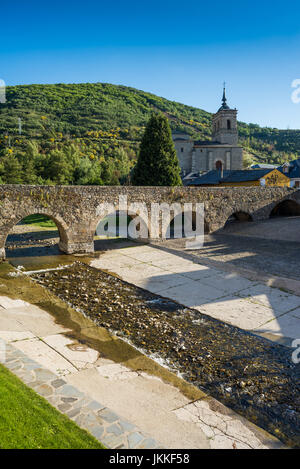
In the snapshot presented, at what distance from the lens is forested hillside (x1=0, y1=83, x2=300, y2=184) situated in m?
39.7

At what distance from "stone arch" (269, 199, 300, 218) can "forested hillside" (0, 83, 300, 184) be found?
20190 mm

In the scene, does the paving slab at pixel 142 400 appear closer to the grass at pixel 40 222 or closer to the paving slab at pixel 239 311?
the paving slab at pixel 239 311

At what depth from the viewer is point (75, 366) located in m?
5.98

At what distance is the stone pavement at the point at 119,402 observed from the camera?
4133 mm

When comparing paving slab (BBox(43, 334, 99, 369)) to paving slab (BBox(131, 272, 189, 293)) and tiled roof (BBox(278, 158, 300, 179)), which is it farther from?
tiled roof (BBox(278, 158, 300, 179))

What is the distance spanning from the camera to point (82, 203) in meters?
17.0

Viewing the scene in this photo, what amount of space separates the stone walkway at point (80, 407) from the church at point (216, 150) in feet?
180

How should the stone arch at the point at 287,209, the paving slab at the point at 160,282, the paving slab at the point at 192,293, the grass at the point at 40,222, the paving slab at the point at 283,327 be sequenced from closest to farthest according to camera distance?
the paving slab at the point at 283,327
the paving slab at the point at 192,293
the paving slab at the point at 160,282
the grass at the point at 40,222
the stone arch at the point at 287,209

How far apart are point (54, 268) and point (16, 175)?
26066mm

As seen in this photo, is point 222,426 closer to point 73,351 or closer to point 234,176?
point 73,351

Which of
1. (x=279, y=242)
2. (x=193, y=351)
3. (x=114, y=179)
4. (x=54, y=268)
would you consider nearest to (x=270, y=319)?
(x=193, y=351)

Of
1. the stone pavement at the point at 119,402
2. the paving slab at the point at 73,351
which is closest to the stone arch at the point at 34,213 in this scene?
the stone pavement at the point at 119,402

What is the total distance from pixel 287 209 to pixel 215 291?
2374cm

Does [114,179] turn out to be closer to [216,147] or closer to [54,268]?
[216,147]
